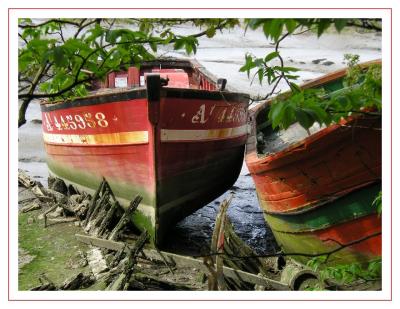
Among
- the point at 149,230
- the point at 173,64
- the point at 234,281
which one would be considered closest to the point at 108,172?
the point at 149,230

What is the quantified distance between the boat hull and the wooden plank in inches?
24.0

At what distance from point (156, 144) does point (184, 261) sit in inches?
59.7

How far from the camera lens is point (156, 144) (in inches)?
217

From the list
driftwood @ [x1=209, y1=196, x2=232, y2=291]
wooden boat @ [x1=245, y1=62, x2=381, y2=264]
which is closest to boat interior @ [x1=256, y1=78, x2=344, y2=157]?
wooden boat @ [x1=245, y1=62, x2=381, y2=264]

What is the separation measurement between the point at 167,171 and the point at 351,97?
12.9 ft

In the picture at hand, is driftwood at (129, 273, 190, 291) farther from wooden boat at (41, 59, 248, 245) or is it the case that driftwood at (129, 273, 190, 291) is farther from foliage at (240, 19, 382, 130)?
foliage at (240, 19, 382, 130)

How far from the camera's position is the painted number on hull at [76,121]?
6.07 meters

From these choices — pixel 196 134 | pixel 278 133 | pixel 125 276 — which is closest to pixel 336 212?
pixel 125 276

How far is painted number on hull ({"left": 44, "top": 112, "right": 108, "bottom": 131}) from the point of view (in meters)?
6.07

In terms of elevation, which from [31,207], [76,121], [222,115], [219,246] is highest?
[222,115]

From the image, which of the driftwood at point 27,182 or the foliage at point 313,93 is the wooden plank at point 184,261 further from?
the driftwood at point 27,182

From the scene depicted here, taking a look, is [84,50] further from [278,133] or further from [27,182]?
[27,182]

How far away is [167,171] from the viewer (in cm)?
575

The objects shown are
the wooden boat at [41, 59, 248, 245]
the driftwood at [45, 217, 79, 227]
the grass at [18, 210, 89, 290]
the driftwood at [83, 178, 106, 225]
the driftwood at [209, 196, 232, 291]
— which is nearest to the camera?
the driftwood at [209, 196, 232, 291]
